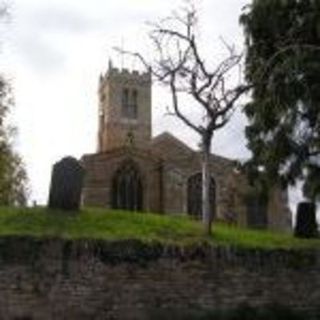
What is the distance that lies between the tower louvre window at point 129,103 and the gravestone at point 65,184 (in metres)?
63.8

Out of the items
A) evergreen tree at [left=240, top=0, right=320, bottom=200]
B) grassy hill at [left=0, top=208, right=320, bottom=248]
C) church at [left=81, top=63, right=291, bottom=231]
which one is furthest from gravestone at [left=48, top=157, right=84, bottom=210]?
church at [left=81, top=63, right=291, bottom=231]

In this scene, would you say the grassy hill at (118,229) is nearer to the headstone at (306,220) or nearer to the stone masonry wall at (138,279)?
the stone masonry wall at (138,279)

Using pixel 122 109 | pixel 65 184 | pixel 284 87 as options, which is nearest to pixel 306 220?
pixel 284 87

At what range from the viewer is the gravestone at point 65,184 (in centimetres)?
2816

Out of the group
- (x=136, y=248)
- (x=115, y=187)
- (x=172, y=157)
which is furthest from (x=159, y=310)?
(x=172, y=157)

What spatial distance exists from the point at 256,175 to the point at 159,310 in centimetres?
1012

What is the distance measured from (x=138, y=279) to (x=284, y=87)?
6916 mm

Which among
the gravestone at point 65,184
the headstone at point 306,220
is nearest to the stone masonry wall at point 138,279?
the gravestone at point 65,184

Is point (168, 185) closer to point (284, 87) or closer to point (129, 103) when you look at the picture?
point (129, 103)

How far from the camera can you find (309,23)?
30438 mm

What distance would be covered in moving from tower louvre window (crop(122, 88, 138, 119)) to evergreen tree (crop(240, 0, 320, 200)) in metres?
59.1

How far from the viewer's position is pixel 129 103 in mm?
93250

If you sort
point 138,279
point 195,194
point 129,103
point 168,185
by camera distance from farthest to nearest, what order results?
point 129,103, point 195,194, point 168,185, point 138,279

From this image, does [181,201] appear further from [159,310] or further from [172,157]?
[159,310]
